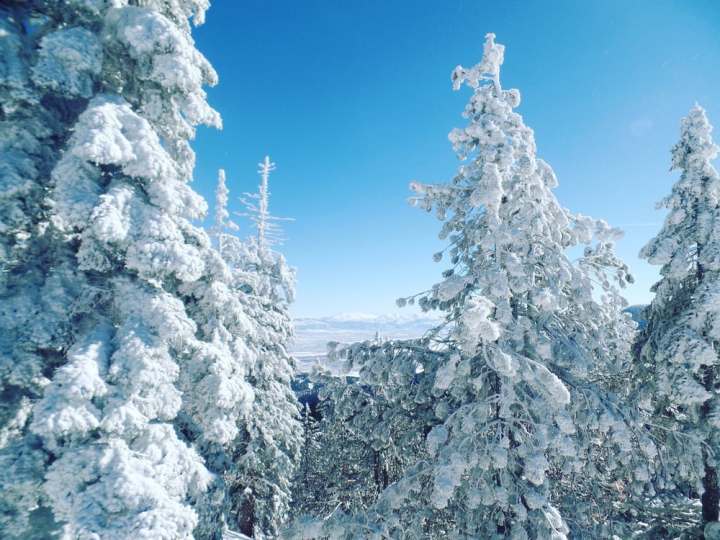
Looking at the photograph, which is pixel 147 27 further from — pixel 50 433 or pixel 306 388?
pixel 306 388

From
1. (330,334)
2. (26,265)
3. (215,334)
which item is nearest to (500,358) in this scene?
(215,334)

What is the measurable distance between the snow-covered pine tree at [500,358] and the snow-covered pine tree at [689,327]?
1201 mm

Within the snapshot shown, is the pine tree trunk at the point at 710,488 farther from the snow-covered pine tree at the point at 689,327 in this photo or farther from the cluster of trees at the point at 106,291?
the cluster of trees at the point at 106,291

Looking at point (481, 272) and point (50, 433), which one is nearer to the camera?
point (50, 433)

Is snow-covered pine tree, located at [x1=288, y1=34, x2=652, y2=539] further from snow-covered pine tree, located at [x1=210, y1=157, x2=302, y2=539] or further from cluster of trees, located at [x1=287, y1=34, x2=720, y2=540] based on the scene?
snow-covered pine tree, located at [x1=210, y1=157, x2=302, y2=539]

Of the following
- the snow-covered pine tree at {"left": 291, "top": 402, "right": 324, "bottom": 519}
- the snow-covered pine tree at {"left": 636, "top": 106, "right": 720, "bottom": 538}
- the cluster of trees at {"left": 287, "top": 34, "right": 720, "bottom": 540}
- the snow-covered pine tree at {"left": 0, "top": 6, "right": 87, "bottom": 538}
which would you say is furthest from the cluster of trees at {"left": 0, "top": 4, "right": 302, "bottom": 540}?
the snow-covered pine tree at {"left": 291, "top": 402, "right": 324, "bottom": 519}

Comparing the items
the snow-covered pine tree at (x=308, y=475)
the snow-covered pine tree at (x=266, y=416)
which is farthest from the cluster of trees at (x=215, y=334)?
the snow-covered pine tree at (x=308, y=475)

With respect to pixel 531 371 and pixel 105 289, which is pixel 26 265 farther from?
pixel 531 371

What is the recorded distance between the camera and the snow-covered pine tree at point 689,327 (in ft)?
27.6

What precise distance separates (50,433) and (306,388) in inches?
1441

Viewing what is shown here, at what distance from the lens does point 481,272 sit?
7.05 m

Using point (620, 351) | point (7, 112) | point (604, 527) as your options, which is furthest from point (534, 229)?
point (7, 112)

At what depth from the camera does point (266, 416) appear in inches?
581

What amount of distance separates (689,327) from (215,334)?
10602 millimetres
